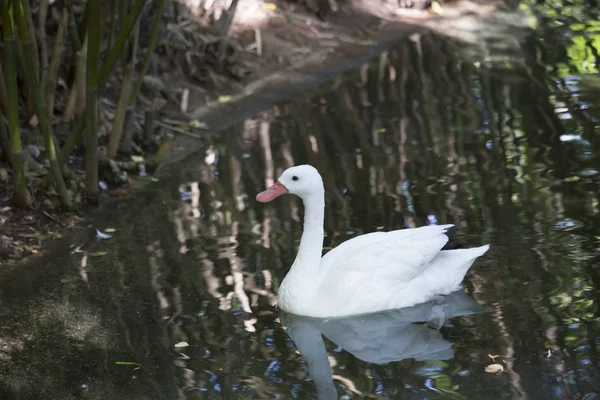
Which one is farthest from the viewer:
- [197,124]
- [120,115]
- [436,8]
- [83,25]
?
[436,8]

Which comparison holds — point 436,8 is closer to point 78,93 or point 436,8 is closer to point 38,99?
point 78,93

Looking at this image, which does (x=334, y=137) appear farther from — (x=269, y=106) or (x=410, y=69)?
(x=410, y=69)

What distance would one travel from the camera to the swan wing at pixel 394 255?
6.00 meters

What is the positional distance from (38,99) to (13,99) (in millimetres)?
229

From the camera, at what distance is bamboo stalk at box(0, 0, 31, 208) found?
7281 mm

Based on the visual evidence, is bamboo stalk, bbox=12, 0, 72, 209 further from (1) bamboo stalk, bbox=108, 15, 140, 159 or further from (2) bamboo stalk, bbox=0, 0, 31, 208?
(1) bamboo stalk, bbox=108, 15, 140, 159

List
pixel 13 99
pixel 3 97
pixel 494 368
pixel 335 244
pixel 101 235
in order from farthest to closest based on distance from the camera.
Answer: pixel 3 97
pixel 101 235
pixel 13 99
pixel 335 244
pixel 494 368

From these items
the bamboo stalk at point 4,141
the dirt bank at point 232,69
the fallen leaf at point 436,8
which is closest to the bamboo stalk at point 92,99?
the dirt bank at point 232,69

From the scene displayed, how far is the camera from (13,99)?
7516 millimetres

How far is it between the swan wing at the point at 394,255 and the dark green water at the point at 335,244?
0.29 m

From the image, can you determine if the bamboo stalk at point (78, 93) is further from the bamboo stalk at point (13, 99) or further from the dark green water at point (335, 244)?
the dark green water at point (335, 244)

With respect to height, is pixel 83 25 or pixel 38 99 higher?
pixel 83 25

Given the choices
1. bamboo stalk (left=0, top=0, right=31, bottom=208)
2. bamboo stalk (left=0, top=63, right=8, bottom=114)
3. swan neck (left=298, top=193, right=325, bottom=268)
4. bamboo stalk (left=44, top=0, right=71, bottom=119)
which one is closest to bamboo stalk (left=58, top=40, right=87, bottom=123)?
bamboo stalk (left=44, top=0, right=71, bottom=119)

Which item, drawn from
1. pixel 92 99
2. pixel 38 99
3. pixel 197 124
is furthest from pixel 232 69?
pixel 38 99
